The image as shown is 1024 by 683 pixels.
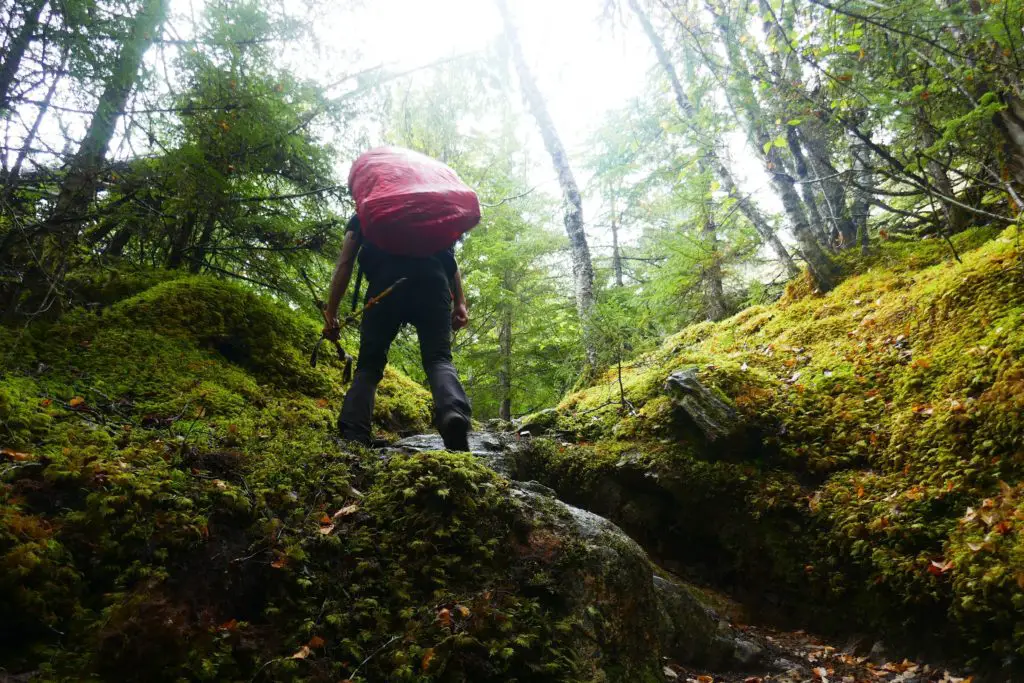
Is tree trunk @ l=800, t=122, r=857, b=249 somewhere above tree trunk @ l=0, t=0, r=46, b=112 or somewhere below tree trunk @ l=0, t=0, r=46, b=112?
above

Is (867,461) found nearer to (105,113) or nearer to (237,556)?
(237,556)

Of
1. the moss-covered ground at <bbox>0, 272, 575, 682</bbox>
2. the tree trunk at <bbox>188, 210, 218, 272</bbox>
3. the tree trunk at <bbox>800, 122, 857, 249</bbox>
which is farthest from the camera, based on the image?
the tree trunk at <bbox>800, 122, 857, 249</bbox>

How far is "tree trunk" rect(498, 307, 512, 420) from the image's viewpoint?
11.4 m

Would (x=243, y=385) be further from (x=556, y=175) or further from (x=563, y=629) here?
(x=556, y=175)

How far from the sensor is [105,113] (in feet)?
12.4

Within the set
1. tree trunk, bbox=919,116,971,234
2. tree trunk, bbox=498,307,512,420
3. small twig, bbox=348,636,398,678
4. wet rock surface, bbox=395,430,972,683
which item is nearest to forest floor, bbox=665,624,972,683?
wet rock surface, bbox=395,430,972,683

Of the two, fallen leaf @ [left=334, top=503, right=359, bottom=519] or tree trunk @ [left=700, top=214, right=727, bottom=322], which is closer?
fallen leaf @ [left=334, top=503, right=359, bottom=519]

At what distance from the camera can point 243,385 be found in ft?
15.3

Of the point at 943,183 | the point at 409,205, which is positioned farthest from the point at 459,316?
the point at 943,183

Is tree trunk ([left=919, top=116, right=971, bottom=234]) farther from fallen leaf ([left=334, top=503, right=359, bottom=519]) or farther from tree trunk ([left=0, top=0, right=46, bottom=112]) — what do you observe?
tree trunk ([left=0, top=0, right=46, bottom=112])

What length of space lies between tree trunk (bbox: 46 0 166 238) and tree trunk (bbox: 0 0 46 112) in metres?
0.52

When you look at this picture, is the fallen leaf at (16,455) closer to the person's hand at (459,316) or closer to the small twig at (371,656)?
the small twig at (371,656)

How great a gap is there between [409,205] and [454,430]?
177cm

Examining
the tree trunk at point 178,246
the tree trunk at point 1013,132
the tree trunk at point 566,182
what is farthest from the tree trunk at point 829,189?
the tree trunk at point 178,246
